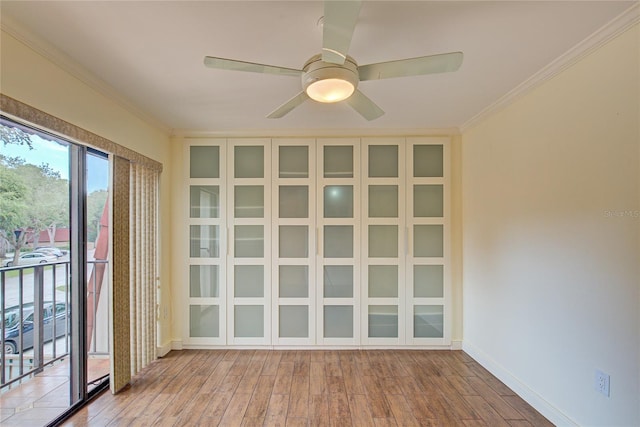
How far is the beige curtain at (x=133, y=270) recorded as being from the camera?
8.29 ft

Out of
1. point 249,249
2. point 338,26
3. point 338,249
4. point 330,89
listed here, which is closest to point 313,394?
point 338,249

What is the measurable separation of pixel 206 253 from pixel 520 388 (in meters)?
3.35

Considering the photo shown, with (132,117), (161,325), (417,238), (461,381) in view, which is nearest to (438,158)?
(417,238)

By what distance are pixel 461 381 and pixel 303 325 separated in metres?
1.69

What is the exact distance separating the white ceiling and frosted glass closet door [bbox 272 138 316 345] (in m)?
0.93

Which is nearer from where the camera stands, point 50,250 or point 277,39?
point 277,39

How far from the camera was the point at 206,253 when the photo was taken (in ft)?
11.4

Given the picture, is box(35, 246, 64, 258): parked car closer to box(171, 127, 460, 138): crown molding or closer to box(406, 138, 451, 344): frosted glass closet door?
box(171, 127, 460, 138): crown molding

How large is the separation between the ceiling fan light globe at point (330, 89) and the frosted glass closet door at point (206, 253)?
83.5 inches

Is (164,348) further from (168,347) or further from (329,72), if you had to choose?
(329,72)

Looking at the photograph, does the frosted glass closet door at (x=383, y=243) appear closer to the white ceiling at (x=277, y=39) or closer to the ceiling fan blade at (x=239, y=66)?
the white ceiling at (x=277, y=39)

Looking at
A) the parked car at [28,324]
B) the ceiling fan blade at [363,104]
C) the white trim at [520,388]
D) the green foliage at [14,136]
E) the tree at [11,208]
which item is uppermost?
the ceiling fan blade at [363,104]

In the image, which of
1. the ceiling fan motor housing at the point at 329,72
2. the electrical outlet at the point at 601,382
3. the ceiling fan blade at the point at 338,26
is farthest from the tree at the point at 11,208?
the electrical outlet at the point at 601,382

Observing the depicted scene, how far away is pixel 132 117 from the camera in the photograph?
2764 millimetres
